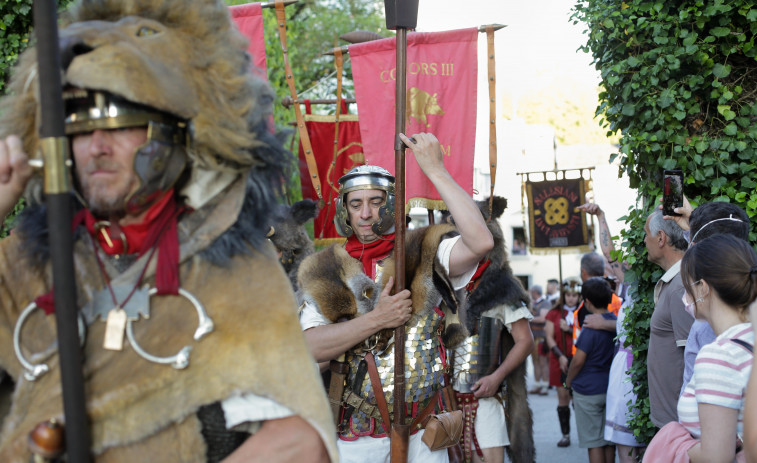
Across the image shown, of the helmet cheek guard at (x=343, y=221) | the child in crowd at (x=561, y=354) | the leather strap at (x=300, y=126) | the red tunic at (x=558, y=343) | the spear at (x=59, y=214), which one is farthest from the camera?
the red tunic at (x=558, y=343)

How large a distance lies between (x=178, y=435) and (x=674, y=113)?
408cm

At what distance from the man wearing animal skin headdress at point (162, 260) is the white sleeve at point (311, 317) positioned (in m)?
2.07

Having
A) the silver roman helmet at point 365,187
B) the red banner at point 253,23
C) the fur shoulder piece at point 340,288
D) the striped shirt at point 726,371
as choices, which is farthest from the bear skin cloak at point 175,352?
the red banner at point 253,23

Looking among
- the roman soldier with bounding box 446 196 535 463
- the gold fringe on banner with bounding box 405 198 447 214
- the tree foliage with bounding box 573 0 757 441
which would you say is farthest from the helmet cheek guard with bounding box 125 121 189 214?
the roman soldier with bounding box 446 196 535 463

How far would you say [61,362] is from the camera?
5.47 ft

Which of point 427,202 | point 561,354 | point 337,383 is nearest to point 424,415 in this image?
point 337,383

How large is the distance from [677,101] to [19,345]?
427 cm

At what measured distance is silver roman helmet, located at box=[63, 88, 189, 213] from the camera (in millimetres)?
1869

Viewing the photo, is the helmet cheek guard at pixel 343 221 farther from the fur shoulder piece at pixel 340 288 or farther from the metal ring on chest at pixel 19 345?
the metal ring on chest at pixel 19 345

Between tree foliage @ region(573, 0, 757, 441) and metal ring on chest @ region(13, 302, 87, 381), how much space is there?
13.3ft

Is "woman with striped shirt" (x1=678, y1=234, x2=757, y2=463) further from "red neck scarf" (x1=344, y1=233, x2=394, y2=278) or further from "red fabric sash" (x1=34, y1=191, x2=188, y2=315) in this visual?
"red fabric sash" (x1=34, y1=191, x2=188, y2=315)

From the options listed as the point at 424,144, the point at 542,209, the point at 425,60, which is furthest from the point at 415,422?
the point at 542,209

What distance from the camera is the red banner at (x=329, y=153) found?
6.79 m

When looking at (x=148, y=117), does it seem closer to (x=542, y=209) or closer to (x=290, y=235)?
(x=290, y=235)
